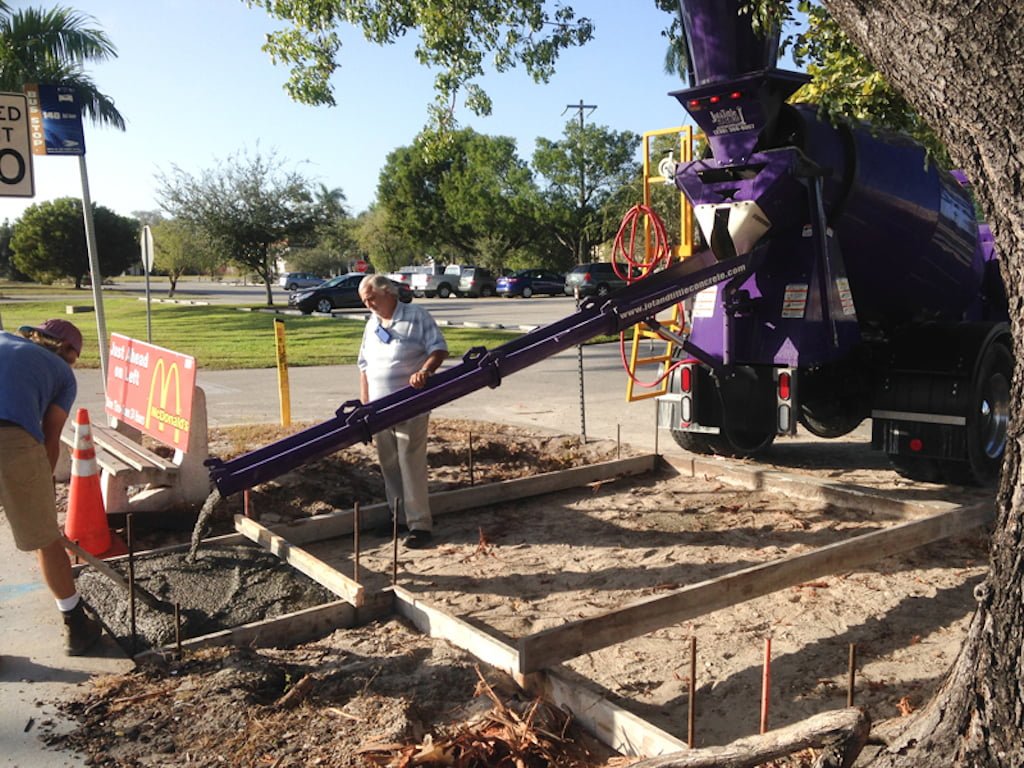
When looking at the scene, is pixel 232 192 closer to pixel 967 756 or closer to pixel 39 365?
pixel 39 365

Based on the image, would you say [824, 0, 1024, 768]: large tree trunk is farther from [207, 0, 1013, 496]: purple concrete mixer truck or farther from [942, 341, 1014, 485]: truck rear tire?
[942, 341, 1014, 485]: truck rear tire

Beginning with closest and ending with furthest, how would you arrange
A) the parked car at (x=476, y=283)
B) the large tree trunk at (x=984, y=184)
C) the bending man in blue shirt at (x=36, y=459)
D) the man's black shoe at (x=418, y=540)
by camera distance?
1. the large tree trunk at (x=984, y=184)
2. the bending man in blue shirt at (x=36, y=459)
3. the man's black shoe at (x=418, y=540)
4. the parked car at (x=476, y=283)

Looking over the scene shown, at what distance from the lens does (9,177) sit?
6.97 metres

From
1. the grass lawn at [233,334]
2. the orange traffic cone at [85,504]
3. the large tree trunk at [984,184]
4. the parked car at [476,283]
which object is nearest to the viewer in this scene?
the large tree trunk at [984,184]

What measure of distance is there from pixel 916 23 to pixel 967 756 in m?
2.29

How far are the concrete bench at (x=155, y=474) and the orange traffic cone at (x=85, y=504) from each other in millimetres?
292

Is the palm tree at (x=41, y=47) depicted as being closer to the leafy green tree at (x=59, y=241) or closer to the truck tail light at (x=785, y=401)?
the truck tail light at (x=785, y=401)

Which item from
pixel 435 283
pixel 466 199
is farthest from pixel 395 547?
pixel 466 199

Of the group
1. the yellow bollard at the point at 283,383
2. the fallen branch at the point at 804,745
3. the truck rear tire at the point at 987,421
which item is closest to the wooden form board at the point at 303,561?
the fallen branch at the point at 804,745

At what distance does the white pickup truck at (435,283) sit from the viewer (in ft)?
163

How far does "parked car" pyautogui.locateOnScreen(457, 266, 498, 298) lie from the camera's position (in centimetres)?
4944

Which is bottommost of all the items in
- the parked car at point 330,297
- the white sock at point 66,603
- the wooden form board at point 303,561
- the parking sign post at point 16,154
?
the wooden form board at point 303,561

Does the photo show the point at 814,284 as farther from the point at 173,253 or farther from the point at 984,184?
the point at 173,253

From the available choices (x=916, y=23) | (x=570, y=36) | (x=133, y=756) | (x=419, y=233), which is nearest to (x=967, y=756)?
(x=916, y=23)
